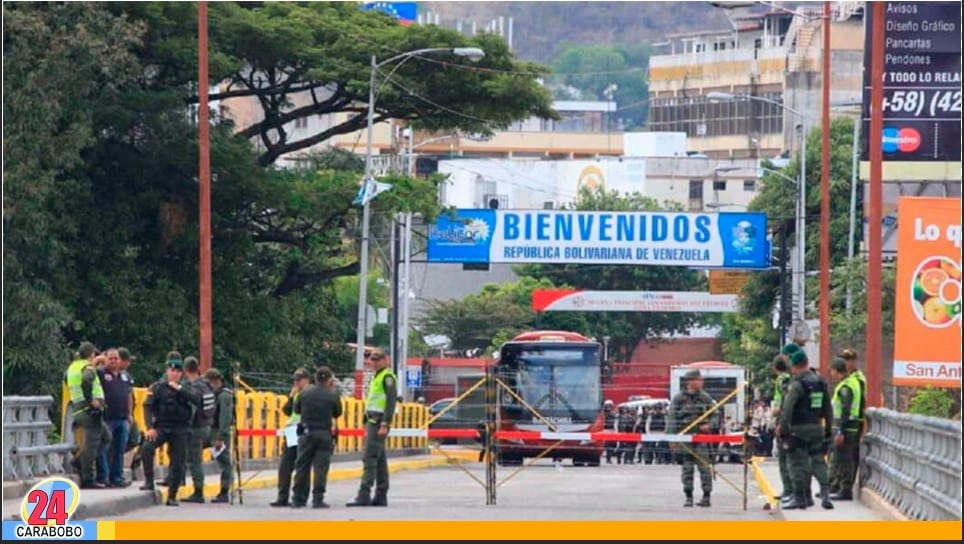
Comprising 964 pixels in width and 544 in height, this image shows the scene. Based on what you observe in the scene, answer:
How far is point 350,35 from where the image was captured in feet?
156

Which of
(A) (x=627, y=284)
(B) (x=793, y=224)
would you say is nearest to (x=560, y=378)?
(B) (x=793, y=224)

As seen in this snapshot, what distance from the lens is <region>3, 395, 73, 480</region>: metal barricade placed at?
22578mm

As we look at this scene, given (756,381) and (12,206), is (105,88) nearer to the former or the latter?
(12,206)

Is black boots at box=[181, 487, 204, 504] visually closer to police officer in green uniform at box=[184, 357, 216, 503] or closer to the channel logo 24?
police officer in green uniform at box=[184, 357, 216, 503]

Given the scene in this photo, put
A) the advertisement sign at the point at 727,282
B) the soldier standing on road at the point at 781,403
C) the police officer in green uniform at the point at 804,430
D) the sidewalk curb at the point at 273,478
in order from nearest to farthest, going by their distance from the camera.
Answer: the police officer in green uniform at the point at 804,430 → the soldier standing on road at the point at 781,403 → the sidewalk curb at the point at 273,478 → the advertisement sign at the point at 727,282

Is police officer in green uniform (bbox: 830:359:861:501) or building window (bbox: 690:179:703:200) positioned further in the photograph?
building window (bbox: 690:179:703:200)

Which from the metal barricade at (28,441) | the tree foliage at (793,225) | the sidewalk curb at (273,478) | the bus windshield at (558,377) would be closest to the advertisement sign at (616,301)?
the tree foliage at (793,225)

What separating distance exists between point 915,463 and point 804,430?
3.29 m

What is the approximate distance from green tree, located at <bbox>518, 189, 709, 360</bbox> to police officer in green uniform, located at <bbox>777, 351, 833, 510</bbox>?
6891 cm

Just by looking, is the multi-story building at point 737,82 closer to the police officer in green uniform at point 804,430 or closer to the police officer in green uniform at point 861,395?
the police officer in green uniform at point 861,395

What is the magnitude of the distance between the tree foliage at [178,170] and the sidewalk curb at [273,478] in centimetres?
466

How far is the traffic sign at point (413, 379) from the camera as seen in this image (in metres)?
61.0

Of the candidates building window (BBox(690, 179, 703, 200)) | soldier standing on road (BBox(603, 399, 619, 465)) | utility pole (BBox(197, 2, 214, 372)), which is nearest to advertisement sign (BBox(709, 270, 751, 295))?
soldier standing on road (BBox(603, 399, 619, 465))

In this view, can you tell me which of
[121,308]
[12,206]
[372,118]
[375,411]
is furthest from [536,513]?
[372,118]
